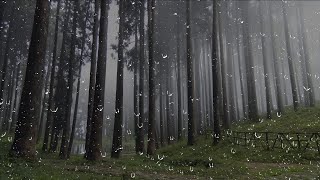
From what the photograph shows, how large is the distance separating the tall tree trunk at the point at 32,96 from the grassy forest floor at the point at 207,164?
54 cm

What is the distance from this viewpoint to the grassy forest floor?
905 centimetres

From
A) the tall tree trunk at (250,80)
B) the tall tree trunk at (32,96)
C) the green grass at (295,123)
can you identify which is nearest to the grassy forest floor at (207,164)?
the green grass at (295,123)

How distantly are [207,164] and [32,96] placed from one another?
26.2ft

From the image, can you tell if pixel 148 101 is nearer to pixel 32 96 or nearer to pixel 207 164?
pixel 207 164

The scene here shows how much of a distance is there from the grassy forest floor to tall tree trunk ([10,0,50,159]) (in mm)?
544

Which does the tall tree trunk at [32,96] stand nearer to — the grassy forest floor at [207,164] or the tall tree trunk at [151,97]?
the grassy forest floor at [207,164]

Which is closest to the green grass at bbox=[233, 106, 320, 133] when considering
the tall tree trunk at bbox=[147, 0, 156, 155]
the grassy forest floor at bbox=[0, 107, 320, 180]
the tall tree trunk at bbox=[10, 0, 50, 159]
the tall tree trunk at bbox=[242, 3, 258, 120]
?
the grassy forest floor at bbox=[0, 107, 320, 180]

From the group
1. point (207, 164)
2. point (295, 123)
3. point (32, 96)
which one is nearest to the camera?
point (32, 96)

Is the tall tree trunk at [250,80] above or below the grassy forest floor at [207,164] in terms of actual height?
above

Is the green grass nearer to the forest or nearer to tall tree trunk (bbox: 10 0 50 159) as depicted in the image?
the forest

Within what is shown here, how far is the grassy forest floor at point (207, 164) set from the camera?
905 centimetres

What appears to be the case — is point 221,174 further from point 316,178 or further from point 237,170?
point 316,178

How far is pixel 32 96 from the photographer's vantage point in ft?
34.5

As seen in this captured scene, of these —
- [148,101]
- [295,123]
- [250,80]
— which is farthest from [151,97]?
[250,80]
